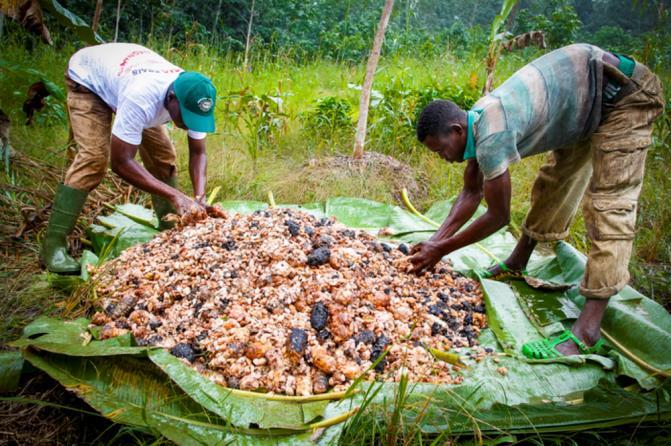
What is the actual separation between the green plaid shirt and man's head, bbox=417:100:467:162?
0.06 meters

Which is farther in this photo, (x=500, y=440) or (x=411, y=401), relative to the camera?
(x=411, y=401)

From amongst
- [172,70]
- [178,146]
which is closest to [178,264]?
[172,70]

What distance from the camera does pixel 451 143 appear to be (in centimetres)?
200

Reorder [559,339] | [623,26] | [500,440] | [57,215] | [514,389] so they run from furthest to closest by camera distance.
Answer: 1. [623,26]
2. [57,215]
3. [559,339]
4. [514,389]
5. [500,440]

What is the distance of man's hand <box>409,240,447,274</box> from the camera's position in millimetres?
2150

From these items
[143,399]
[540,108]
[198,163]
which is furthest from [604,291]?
[198,163]

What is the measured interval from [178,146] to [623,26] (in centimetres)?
1726

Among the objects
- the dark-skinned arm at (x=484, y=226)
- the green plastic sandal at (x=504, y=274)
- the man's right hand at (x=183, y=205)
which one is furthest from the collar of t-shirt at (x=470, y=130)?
the man's right hand at (x=183, y=205)

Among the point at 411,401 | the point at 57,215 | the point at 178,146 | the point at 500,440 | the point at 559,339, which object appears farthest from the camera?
the point at 178,146

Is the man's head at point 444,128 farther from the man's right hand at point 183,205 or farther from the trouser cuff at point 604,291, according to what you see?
the man's right hand at point 183,205

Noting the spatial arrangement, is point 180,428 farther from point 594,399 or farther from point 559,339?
point 559,339

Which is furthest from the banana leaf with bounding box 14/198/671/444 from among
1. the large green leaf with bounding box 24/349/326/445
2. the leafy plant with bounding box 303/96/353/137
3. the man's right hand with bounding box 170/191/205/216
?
the leafy plant with bounding box 303/96/353/137

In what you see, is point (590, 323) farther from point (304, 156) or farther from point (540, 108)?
point (304, 156)

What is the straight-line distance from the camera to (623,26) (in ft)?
51.8
